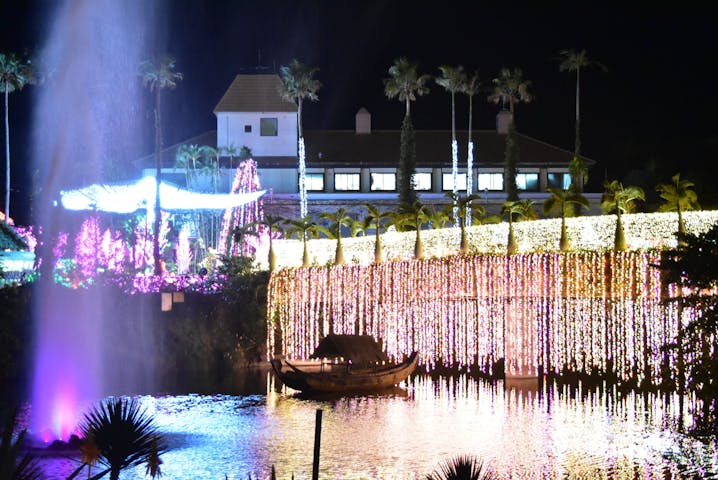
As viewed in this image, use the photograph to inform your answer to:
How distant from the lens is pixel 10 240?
216ft

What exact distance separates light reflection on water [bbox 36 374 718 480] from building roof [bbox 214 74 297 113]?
4363cm

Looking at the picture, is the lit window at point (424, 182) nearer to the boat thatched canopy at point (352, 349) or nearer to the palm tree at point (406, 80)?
the palm tree at point (406, 80)

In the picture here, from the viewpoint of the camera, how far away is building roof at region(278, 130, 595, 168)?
8869cm

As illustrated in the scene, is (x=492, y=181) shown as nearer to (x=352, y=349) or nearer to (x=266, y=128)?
(x=266, y=128)

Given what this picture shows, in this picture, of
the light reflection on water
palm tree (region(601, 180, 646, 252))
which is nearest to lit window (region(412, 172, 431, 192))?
palm tree (region(601, 180, 646, 252))

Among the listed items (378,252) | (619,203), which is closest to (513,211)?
(378,252)

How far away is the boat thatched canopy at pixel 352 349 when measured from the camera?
49406 millimetres

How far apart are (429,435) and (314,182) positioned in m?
53.3

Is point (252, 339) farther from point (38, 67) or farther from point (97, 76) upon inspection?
point (38, 67)

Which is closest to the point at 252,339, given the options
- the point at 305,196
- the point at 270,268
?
the point at 270,268

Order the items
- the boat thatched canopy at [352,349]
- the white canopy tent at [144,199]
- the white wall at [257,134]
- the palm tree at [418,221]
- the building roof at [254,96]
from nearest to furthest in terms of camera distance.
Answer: the boat thatched canopy at [352,349], the palm tree at [418,221], the white canopy tent at [144,199], the white wall at [257,134], the building roof at [254,96]

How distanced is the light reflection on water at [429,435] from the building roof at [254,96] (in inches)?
1718

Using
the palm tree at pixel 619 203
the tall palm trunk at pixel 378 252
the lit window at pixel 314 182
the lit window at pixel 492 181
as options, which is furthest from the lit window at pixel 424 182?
the tall palm trunk at pixel 378 252

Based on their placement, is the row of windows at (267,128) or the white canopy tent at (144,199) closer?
the white canopy tent at (144,199)
